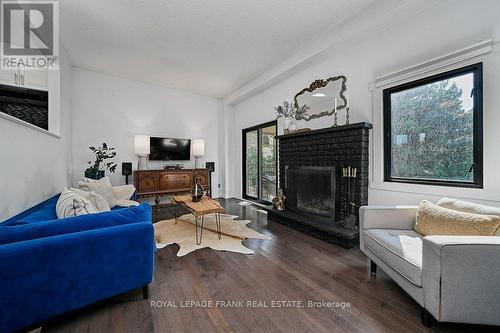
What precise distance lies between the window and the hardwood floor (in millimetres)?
1204

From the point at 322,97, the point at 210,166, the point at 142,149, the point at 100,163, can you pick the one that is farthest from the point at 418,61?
the point at 100,163

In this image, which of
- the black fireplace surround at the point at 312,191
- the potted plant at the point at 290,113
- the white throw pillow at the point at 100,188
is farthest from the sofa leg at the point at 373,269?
the white throw pillow at the point at 100,188

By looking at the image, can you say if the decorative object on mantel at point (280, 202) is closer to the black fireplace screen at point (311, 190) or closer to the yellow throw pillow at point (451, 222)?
the black fireplace screen at point (311, 190)

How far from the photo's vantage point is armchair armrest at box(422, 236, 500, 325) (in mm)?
1187

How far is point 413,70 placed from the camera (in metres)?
2.37

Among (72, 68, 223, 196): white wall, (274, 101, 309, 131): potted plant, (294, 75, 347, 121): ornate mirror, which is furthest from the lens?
(72, 68, 223, 196): white wall

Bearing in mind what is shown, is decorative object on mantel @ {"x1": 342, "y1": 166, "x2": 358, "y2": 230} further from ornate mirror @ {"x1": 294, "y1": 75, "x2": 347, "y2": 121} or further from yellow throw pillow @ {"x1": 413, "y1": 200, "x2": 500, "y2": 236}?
ornate mirror @ {"x1": 294, "y1": 75, "x2": 347, "y2": 121}

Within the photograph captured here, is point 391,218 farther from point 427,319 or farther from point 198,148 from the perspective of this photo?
point 198,148

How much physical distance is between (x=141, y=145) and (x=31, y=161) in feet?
8.21

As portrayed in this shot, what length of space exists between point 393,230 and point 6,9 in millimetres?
4491

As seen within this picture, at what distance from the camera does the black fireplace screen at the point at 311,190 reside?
298cm

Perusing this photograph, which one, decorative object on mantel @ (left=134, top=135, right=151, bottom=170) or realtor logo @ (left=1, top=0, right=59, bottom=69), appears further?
decorative object on mantel @ (left=134, top=135, right=151, bottom=170)

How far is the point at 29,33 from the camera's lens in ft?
8.70

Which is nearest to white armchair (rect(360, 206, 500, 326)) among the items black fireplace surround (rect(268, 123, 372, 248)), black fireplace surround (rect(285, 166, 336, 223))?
black fireplace surround (rect(268, 123, 372, 248))
